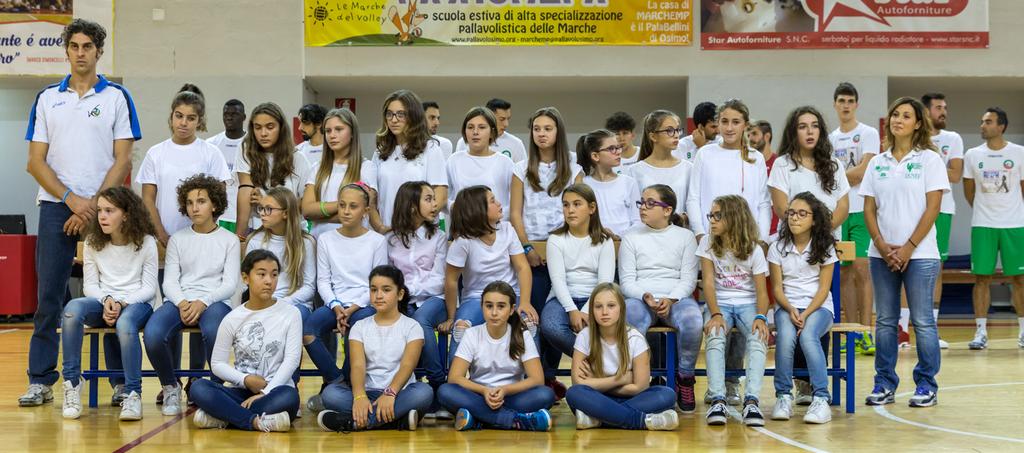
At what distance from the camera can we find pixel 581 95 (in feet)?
39.7

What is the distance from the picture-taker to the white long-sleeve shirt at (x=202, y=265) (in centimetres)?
514

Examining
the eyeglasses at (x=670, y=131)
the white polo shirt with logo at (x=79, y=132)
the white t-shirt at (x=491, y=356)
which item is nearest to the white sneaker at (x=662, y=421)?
the white t-shirt at (x=491, y=356)

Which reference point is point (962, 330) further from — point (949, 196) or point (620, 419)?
point (620, 419)

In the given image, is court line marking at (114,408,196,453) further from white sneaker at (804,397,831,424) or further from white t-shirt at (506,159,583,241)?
white sneaker at (804,397,831,424)

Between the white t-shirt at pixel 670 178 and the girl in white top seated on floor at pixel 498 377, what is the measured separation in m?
1.34

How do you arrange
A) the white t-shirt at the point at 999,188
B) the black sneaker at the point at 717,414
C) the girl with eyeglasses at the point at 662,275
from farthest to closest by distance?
the white t-shirt at the point at 999,188
the girl with eyeglasses at the point at 662,275
the black sneaker at the point at 717,414

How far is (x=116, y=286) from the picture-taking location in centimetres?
512

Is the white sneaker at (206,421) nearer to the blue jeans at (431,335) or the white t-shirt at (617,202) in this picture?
the blue jeans at (431,335)

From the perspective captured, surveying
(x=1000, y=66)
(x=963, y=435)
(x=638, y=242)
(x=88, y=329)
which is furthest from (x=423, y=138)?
(x=1000, y=66)

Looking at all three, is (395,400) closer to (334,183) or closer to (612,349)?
(612,349)

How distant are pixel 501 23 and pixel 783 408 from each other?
22.4 feet

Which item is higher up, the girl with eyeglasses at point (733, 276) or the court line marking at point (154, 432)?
the girl with eyeglasses at point (733, 276)

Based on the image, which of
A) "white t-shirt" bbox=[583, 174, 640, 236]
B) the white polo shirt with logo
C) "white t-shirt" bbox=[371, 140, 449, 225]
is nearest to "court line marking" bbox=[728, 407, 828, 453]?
"white t-shirt" bbox=[583, 174, 640, 236]

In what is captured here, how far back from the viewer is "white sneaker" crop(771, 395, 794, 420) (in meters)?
4.89
